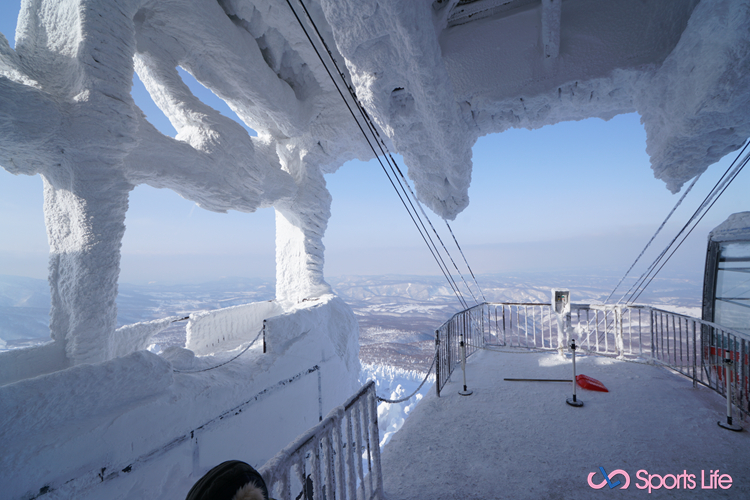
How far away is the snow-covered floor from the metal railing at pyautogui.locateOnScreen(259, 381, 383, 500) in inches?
26.9

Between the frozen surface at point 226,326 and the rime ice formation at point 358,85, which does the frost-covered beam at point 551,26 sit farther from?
the frozen surface at point 226,326

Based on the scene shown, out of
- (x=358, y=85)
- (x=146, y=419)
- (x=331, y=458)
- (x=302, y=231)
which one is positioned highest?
(x=358, y=85)

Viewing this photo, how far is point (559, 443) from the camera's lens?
3.37 m

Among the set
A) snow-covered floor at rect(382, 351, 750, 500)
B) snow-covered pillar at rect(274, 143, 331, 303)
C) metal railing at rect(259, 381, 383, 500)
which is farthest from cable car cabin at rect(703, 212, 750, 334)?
snow-covered pillar at rect(274, 143, 331, 303)

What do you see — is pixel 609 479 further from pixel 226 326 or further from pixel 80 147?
pixel 226 326

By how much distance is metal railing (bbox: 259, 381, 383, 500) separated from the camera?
155 cm

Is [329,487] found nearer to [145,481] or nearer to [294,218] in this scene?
[145,481]

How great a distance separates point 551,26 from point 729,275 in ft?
19.4

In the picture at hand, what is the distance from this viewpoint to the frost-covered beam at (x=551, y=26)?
400 cm

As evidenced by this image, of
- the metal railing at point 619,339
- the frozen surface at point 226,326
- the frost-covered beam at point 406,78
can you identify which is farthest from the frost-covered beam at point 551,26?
the frozen surface at point 226,326

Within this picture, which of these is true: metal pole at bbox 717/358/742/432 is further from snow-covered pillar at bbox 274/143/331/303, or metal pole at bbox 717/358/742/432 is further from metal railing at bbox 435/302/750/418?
snow-covered pillar at bbox 274/143/331/303

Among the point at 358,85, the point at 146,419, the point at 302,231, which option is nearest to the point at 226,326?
the point at 302,231

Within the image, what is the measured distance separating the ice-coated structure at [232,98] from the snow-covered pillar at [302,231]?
2240 mm

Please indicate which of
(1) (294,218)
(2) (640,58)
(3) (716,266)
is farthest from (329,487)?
(3) (716,266)
